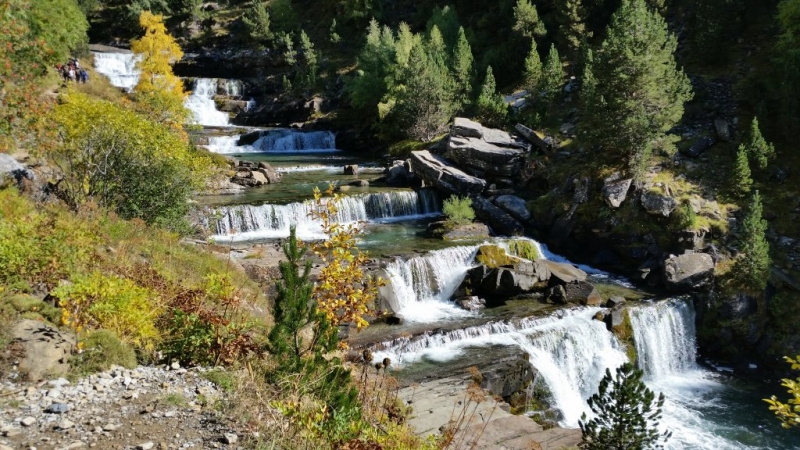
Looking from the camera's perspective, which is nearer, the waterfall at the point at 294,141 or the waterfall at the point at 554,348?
the waterfall at the point at 554,348

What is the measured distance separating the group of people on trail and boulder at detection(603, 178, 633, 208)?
3525 cm

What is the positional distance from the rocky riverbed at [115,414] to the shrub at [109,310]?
47.9 inches

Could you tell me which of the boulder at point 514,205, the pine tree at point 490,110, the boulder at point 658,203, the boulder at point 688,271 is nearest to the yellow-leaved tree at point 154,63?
the boulder at point 514,205

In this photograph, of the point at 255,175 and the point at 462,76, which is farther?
the point at 462,76

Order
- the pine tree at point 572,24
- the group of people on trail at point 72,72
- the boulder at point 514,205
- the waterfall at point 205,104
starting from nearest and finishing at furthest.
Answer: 1. the boulder at point 514,205
2. the group of people on trail at point 72,72
3. the pine tree at point 572,24
4. the waterfall at point 205,104

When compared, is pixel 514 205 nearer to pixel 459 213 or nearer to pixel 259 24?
pixel 459 213

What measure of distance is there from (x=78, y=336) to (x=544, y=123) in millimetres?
32498

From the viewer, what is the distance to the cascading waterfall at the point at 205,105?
54594 mm

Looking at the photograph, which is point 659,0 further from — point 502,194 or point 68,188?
point 68,188

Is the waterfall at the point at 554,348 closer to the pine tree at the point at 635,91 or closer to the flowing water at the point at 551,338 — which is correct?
the flowing water at the point at 551,338

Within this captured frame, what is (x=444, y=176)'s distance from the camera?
31.2m

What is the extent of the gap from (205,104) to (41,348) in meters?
54.7

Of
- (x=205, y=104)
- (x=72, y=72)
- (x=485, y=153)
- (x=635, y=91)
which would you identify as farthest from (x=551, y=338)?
(x=205, y=104)

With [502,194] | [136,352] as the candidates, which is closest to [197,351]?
[136,352]
